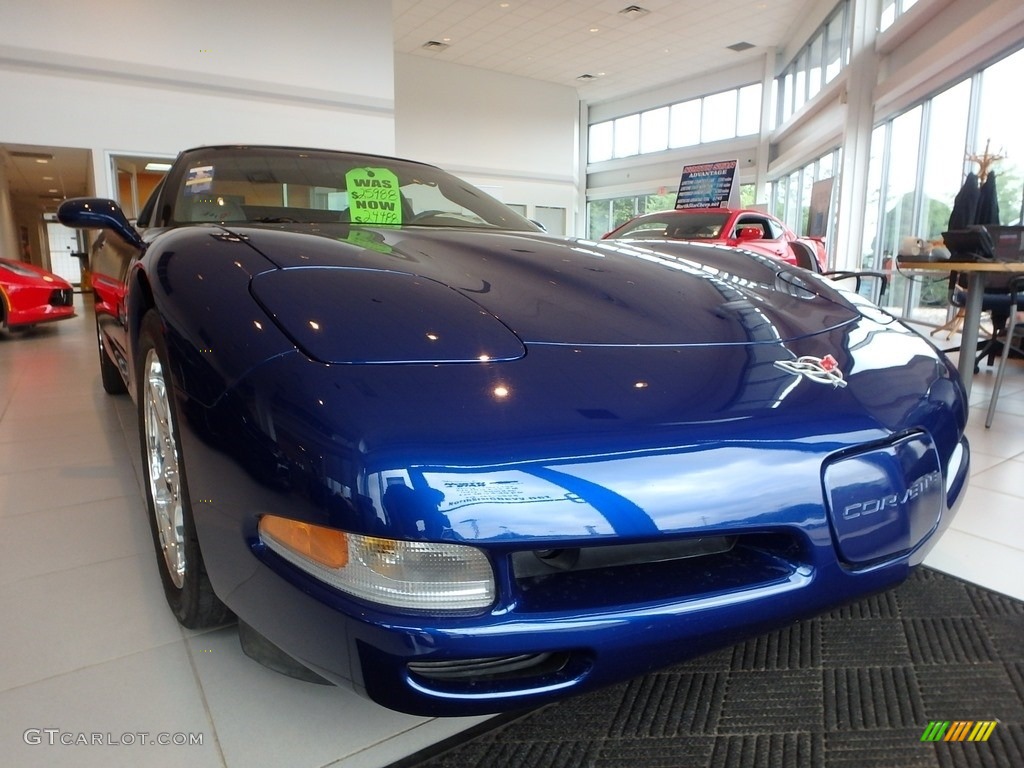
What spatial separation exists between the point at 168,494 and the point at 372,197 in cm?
91

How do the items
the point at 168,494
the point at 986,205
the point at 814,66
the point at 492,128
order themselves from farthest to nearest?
the point at 492,128, the point at 814,66, the point at 986,205, the point at 168,494

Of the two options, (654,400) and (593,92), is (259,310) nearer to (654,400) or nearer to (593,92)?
(654,400)

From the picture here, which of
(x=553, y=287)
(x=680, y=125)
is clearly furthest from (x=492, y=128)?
(x=553, y=287)

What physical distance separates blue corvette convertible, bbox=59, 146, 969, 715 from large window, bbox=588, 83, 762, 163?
14.8 m

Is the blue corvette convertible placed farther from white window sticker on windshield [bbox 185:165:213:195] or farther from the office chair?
the office chair

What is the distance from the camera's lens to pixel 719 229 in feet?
21.3

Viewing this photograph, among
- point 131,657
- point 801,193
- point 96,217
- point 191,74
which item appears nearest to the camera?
point 131,657

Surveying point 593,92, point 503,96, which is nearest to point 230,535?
point 503,96

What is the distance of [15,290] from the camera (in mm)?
5289

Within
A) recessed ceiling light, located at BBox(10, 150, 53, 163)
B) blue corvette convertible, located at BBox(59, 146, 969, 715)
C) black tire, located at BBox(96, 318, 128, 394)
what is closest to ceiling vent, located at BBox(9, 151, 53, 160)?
recessed ceiling light, located at BBox(10, 150, 53, 163)

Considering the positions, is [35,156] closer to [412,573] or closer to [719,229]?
[719,229]

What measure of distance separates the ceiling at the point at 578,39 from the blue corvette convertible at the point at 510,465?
8.70 m

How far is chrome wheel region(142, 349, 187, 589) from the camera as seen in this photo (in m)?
1.15

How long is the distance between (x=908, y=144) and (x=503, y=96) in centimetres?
894
